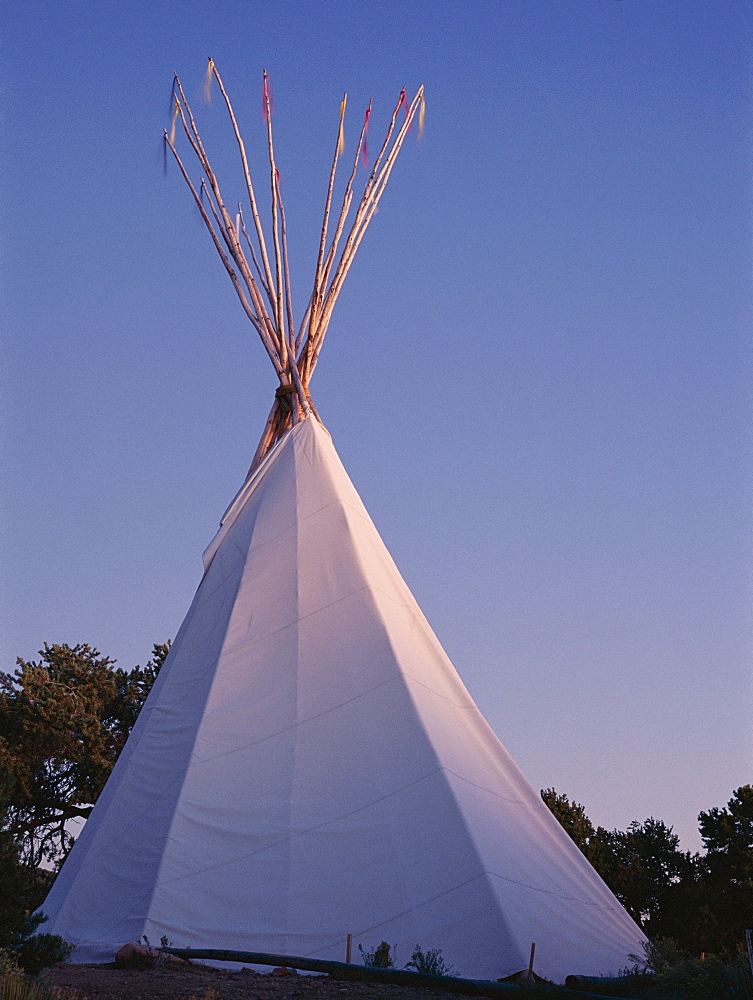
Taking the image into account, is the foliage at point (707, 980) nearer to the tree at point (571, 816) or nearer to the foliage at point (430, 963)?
the foliage at point (430, 963)

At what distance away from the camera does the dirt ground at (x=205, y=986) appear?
5.34 m

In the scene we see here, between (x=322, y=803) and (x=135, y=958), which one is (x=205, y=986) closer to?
(x=135, y=958)

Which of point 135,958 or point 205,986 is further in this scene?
point 135,958

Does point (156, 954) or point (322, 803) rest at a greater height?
point (322, 803)

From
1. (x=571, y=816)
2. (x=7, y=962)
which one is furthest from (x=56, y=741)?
(x=7, y=962)

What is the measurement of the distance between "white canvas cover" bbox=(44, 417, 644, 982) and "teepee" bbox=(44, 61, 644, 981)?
0.02 metres

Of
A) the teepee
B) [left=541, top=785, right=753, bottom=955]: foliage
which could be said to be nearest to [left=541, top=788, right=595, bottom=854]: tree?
[left=541, top=785, right=753, bottom=955]: foliage

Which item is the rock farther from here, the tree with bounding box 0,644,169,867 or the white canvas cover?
the tree with bounding box 0,644,169,867

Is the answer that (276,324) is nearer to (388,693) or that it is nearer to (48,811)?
(388,693)

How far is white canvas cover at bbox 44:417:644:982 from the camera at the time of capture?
7.08 meters

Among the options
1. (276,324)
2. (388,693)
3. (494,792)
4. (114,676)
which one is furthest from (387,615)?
(114,676)

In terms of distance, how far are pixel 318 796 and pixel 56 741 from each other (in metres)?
10.5

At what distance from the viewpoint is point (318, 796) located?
25.9ft

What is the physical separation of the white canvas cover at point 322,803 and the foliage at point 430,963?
0.40 ft
